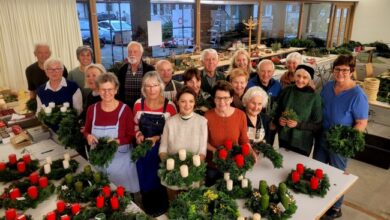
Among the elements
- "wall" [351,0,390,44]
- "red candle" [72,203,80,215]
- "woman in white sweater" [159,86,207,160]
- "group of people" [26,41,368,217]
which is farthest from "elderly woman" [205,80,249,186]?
"wall" [351,0,390,44]

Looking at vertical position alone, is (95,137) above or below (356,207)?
above

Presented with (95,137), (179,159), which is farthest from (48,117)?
(179,159)

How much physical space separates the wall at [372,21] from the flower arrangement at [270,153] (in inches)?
479

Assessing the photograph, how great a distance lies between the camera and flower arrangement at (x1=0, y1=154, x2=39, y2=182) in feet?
7.55

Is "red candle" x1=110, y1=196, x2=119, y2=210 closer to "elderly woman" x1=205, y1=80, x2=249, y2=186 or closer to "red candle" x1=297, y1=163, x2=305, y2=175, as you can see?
"elderly woman" x1=205, y1=80, x2=249, y2=186

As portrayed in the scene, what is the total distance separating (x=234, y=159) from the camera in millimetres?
2180

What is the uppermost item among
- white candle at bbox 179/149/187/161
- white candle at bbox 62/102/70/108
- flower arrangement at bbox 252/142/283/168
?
white candle at bbox 62/102/70/108

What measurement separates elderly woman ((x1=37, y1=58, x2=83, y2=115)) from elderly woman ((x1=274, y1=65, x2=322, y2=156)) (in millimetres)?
2073

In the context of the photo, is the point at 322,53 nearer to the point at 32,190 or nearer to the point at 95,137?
the point at 95,137

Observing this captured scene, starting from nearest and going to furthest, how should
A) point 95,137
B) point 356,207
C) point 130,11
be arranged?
point 95,137 < point 356,207 < point 130,11

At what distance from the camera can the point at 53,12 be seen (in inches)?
179

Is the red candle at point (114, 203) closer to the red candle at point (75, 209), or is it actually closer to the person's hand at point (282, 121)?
the red candle at point (75, 209)

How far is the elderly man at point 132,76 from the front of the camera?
126 inches

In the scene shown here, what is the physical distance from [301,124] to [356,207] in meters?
1.41
